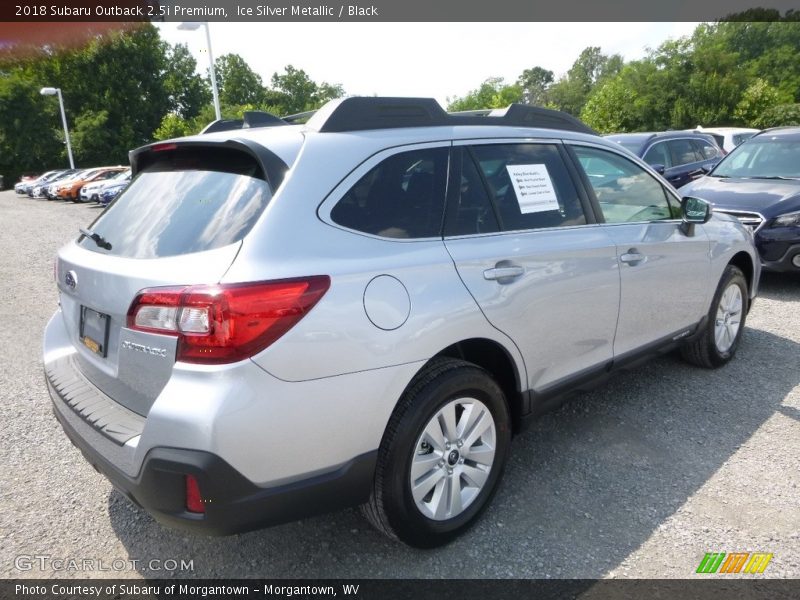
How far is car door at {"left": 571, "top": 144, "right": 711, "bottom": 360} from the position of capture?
133 inches

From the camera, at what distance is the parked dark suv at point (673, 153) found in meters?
9.62

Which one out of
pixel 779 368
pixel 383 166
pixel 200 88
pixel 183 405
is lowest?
pixel 779 368

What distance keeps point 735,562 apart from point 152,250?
267 cm

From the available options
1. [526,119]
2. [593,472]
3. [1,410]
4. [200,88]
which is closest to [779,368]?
[593,472]

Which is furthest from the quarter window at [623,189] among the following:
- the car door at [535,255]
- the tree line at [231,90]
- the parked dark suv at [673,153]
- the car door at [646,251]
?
the tree line at [231,90]

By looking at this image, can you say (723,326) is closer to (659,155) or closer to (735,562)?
(735,562)

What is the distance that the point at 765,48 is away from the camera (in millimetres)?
59125

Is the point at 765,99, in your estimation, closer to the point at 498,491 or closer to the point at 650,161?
the point at 650,161

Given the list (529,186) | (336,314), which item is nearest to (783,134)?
(529,186)

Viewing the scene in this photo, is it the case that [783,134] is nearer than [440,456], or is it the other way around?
[440,456]

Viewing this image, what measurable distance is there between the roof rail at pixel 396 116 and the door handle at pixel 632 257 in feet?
2.88

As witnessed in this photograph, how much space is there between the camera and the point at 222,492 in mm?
1917

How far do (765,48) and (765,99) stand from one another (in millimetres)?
31972

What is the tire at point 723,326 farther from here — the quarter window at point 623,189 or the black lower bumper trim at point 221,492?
the black lower bumper trim at point 221,492
